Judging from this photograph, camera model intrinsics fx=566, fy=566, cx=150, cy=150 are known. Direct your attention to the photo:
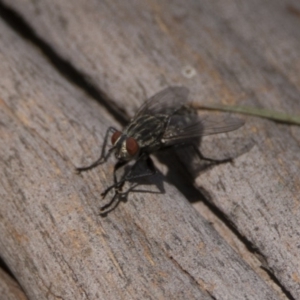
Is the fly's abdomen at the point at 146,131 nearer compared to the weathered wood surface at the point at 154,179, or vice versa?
the weathered wood surface at the point at 154,179

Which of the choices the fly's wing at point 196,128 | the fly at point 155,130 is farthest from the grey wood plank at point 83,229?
the fly's wing at point 196,128

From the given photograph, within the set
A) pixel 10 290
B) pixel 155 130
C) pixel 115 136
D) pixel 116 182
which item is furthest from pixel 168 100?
Answer: pixel 10 290

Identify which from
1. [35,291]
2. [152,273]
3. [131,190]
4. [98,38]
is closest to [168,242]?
[152,273]

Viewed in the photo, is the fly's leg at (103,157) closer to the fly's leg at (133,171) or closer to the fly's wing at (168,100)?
the fly's leg at (133,171)

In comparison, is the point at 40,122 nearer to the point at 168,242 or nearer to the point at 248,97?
the point at 168,242

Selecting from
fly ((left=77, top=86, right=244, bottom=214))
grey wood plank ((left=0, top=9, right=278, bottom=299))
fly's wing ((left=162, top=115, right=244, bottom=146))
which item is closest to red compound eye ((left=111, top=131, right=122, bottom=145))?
fly ((left=77, top=86, right=244, bottom=214))

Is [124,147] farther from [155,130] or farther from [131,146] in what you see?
[155,130]

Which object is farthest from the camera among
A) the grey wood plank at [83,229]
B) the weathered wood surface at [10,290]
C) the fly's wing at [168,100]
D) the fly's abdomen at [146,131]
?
the fly's wing at [168,100]

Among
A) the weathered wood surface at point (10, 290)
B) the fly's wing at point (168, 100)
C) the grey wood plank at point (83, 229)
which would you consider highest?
the fly's wing at point (168, 100)

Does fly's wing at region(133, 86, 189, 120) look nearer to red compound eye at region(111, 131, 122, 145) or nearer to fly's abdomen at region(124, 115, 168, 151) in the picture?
fly's abdomen at region(124, 115, 168, 151)
